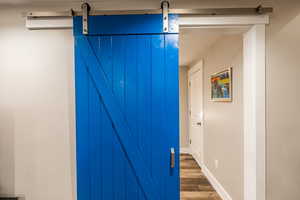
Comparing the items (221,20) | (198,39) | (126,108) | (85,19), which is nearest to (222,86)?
(198,39)

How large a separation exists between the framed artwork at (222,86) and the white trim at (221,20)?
3.03 feet

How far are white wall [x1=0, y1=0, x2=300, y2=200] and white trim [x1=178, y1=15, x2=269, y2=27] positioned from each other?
0.11 m

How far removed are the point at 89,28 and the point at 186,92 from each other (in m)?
3.78

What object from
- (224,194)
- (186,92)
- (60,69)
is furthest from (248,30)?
(186,92)

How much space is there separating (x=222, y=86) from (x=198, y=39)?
0.79 metres

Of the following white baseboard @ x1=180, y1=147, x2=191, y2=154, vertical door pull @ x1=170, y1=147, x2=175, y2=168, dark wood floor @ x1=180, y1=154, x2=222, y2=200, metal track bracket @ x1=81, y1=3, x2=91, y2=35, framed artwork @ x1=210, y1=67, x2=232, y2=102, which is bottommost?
dark wood floor @ x1=180, y1=154, x2=222, y2=200

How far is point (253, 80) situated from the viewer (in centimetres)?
144

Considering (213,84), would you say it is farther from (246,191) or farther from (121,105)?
(121,105)

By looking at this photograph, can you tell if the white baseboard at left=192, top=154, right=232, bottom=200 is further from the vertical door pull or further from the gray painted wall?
the vertical door pull

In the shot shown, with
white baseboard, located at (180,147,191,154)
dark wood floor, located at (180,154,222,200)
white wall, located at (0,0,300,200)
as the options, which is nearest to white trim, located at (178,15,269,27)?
white wall, located at (0,0,300,200)

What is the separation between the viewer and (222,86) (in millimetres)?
2535

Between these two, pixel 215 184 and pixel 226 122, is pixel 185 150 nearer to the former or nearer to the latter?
pixel 215 184

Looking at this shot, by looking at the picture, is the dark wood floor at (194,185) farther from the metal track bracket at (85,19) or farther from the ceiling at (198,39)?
the metal track bracket at (85,19)

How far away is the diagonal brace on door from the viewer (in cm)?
136
